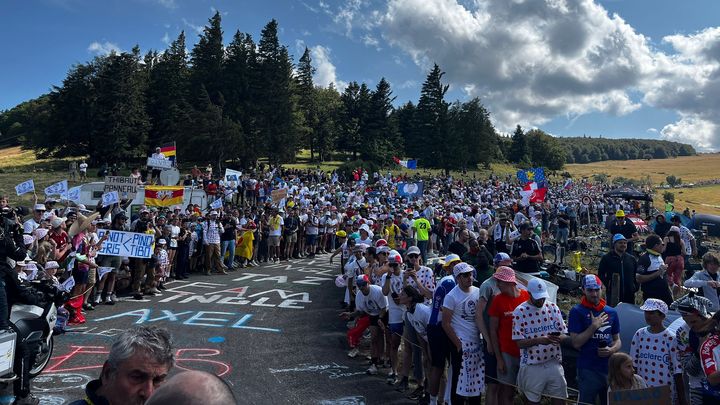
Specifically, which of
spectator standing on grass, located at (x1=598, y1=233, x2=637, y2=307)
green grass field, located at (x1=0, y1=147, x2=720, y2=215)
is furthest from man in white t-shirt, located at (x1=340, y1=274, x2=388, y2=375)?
green grass field, located at (x1=0, y1=147, x2=720, y2=215)

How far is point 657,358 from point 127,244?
35.7 feet

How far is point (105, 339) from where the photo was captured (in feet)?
29.1

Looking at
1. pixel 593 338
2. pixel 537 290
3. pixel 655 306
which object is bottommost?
pixel 593 338

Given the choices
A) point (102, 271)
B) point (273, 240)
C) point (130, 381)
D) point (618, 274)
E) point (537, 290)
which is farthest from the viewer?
point (273, 240)

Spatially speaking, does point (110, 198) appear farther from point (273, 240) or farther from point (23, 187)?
point (273, 240)

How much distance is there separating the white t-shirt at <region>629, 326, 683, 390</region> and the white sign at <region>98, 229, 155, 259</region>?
10631 millimetres

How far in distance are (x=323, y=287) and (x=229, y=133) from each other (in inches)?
1431

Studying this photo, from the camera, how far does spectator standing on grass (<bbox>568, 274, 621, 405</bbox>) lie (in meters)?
5.34

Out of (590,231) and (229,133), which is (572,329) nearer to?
(590,231)

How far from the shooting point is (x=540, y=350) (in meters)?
5.38

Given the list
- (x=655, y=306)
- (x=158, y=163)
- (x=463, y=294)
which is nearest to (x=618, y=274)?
(x=655, y=306)

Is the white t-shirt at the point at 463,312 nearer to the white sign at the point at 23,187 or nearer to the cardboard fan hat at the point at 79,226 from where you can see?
the cardboard fan hat at the point at 79,226

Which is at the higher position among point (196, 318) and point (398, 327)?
point (398, 327)

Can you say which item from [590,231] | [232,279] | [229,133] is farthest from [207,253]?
[229,133]
